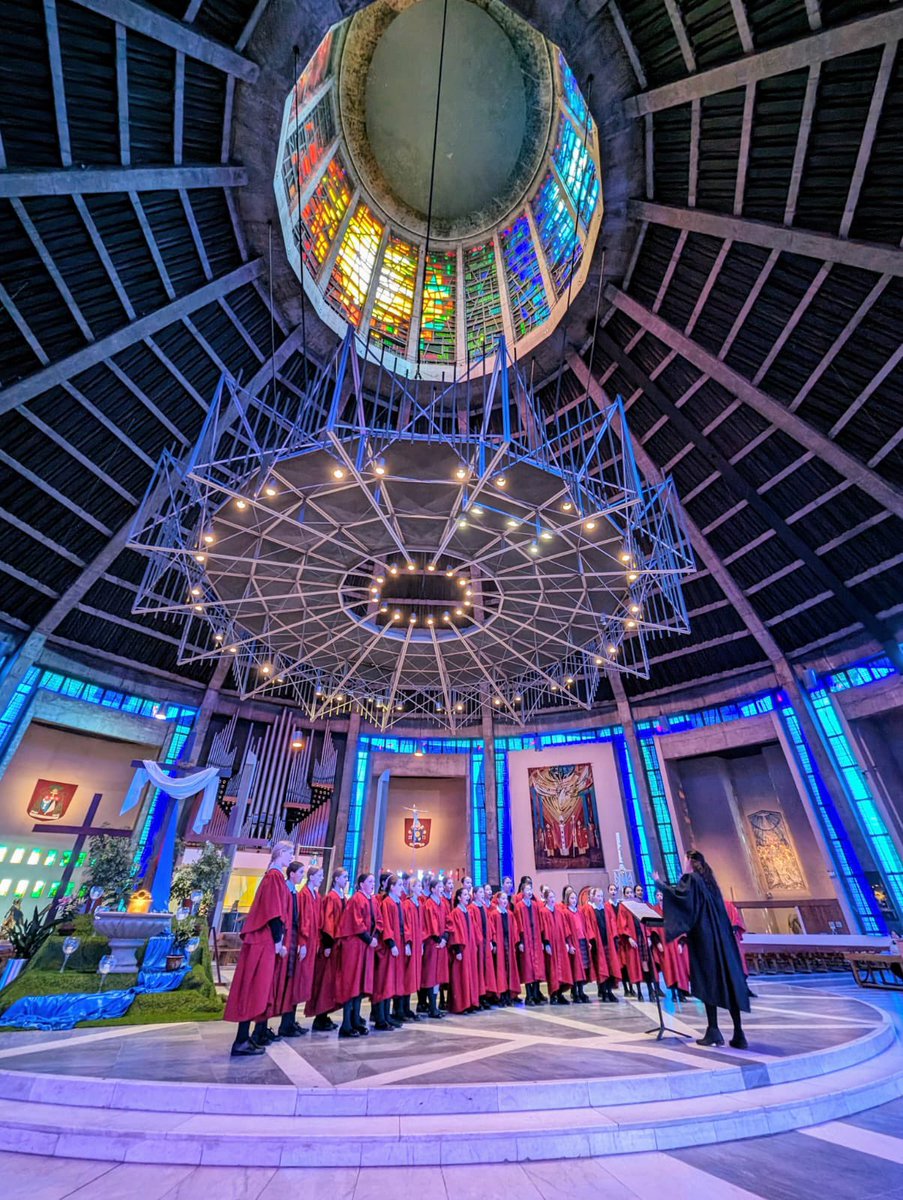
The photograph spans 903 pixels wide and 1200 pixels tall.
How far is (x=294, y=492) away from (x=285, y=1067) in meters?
9.69

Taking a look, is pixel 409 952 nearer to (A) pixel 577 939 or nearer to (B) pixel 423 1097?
(A) pixel 577 939

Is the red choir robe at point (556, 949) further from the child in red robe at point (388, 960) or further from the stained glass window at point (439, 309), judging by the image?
the stained glass window at point (439, 309)

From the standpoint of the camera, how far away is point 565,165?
19.2 metres

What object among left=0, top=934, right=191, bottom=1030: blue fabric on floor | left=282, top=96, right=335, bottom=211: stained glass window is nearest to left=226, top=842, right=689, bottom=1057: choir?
left=0, top=934, right=191, bottom=1030: blue fabric on floor

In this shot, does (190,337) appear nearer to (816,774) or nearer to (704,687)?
(704,687)

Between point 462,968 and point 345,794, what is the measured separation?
1775 centimetres

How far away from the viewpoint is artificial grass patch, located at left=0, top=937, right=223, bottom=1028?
883 centimetres

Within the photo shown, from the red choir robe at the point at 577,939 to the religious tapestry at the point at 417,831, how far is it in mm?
18615

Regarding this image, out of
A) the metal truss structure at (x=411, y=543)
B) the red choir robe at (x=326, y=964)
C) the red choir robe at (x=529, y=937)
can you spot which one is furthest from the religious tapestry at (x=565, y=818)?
the red choir robe at (x=326, y=964)

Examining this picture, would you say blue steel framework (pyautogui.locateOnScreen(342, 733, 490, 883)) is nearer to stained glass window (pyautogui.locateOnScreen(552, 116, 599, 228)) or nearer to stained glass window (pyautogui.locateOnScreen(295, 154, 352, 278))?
stained glass window (pyautogui.locateOnScreen(295, 154, 352, 278))

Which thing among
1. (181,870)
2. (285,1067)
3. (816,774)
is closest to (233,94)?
(285,1067)

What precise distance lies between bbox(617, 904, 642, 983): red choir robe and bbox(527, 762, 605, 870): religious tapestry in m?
13.0

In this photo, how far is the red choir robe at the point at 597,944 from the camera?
37.8ft

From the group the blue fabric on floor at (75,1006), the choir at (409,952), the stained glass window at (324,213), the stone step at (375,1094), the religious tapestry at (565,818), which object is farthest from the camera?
the religious tapestry at (565,818)
